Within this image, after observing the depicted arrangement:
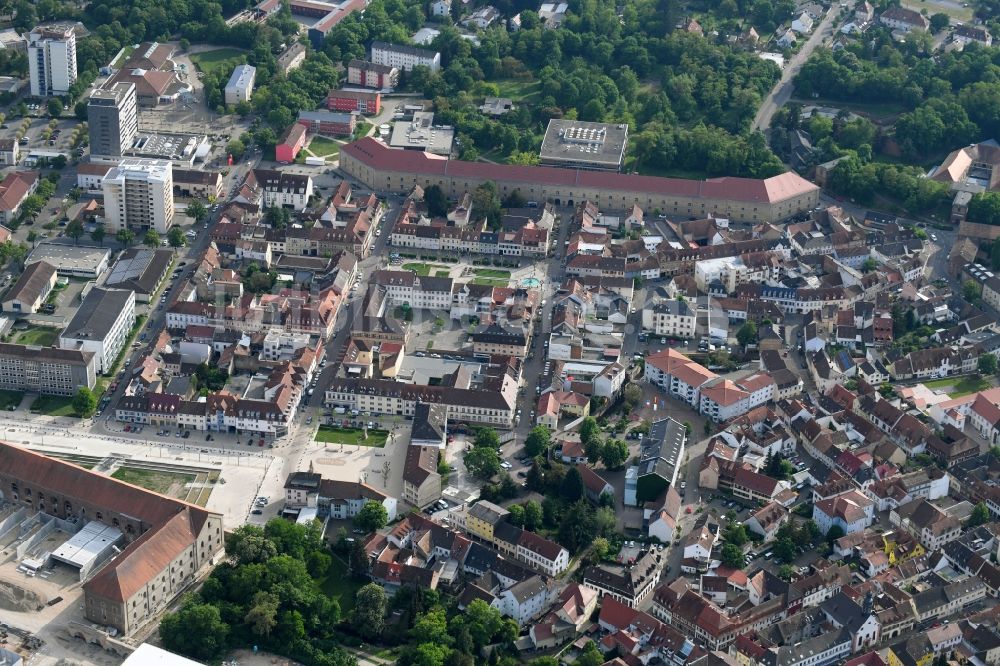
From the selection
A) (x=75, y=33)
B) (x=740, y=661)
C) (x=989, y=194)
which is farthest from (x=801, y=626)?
(x=75, y=33)

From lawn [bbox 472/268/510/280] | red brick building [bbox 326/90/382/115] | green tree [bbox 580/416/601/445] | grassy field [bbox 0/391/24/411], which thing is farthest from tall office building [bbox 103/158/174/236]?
green tree [bbox 580/416/601/445]

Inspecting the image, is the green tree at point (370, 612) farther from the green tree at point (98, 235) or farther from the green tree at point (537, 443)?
the green tree at point (98, 235)

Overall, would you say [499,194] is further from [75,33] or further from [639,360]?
[75,33]

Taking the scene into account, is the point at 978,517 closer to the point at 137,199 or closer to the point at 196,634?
the point at 196,634

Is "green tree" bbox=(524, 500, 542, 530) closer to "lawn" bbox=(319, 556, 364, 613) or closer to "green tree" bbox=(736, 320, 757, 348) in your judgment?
"lawn" bbox=(319, 556, 364, 613)

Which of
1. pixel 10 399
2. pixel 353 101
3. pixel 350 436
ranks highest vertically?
pixel 353 101

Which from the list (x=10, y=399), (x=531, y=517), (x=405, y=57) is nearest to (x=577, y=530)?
(x=531, y=517)
